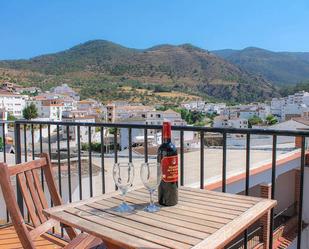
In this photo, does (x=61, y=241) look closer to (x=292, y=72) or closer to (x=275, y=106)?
(x=275, y=106)

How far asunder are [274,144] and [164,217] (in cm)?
87

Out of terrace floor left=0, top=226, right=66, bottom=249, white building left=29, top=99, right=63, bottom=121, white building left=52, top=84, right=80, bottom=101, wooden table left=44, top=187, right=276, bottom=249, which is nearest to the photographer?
wooden table left=44, top=187, right=276, bottom=249

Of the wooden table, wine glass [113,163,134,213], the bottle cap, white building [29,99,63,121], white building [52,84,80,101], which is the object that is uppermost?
white building [52,84,80,101]

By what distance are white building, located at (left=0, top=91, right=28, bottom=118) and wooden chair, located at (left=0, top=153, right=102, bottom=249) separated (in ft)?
204

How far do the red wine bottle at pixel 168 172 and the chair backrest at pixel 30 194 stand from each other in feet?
2.20

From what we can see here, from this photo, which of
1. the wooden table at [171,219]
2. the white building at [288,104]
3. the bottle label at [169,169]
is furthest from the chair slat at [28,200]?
the white building at [288,104]

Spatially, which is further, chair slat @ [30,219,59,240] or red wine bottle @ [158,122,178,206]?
chair slat @ [30,219,59,240]

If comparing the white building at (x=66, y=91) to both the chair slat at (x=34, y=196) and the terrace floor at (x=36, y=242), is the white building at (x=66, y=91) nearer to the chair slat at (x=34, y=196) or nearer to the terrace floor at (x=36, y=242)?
the terrace floor at (x=36, y=242)

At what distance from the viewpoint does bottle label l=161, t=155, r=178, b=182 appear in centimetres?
147

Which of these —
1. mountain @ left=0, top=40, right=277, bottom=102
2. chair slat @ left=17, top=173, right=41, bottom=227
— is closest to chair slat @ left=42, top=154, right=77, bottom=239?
chair slat @ left=17, top=173, right=41, bottom=227

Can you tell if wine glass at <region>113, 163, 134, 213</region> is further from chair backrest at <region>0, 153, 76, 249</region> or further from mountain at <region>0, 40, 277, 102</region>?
mountain at <region>0, 40, 277, 102</region>

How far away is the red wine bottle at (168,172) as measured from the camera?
147 centimetres

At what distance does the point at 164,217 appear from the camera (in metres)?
1.34

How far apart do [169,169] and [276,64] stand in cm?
13228
